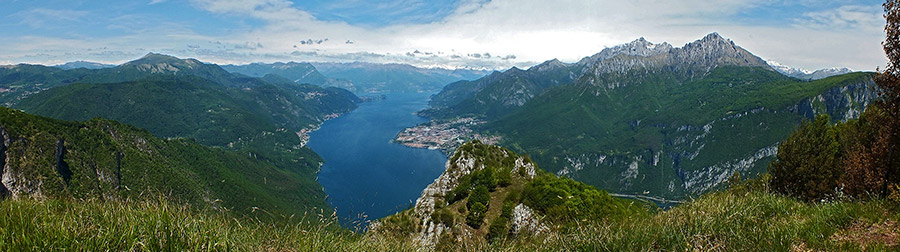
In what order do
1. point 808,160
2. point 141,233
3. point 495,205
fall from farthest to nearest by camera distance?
point 495,205
point 808,160
point 141,233

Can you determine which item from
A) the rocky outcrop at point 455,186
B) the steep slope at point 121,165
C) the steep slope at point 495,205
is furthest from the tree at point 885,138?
the steep slope at point 121,165

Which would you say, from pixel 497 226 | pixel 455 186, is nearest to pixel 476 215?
pixel 497 226

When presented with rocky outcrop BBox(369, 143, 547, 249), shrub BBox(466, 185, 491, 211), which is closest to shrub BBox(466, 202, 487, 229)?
shrub BBox(466, 185, 491, 211)

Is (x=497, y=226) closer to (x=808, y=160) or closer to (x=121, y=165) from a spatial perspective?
(x=808, y=160)

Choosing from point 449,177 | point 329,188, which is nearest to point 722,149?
point 329,188

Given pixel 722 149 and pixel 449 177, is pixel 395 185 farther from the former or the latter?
pixel 722 149

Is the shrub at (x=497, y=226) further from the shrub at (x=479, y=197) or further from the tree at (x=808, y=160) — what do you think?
the tree at (x=808, y=160)
